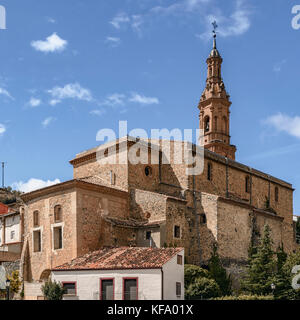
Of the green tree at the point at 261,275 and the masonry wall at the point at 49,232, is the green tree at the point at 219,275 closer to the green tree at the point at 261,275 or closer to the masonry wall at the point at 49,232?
the green tree at the point at 261,275

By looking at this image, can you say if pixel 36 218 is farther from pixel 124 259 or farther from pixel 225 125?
pixel 225 125

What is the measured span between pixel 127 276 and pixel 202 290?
5.90 metres

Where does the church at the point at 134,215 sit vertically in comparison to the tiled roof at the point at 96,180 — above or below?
below

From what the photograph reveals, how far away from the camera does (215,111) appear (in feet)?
193

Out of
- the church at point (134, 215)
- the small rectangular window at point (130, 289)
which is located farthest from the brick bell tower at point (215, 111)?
the small rectangular window at point (130, 289)

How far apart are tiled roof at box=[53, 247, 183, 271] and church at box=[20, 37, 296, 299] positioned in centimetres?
281

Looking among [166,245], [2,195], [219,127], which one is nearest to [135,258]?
[166,245]

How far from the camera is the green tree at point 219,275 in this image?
33.7m

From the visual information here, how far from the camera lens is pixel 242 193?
48.0 m

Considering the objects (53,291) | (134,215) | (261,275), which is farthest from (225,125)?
(53,291)

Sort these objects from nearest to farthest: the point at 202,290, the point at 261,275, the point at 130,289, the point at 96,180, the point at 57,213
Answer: the point at 130,289 < the point at 202,290 < the point at 261,275 < the point at 57,213 < the point at 96,180

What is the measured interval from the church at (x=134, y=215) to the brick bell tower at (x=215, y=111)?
41.4 ft

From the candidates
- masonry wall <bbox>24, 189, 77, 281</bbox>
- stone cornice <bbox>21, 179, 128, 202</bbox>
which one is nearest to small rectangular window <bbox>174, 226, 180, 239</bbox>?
stone cornice <bbox>21, 179, 128, 202</bbox>
